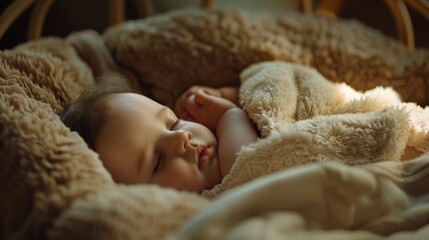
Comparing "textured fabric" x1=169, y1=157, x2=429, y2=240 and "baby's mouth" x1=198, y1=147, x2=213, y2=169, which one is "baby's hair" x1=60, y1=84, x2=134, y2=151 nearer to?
"baby's mouth" x1=198, y1=147, x2=213, y2=169

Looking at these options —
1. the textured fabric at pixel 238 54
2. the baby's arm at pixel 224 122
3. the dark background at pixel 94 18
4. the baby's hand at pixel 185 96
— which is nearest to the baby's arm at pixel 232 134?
the baby's arm at pixel 224 122

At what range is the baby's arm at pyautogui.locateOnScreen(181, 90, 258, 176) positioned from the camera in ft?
2.79

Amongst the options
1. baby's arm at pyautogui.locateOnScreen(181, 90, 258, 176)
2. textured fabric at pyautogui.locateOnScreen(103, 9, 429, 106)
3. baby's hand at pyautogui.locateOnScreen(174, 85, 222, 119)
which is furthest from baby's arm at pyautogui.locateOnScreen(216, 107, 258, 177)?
textured fabric at pyautogui.locateOnScreen(103, 9, 429, 106)

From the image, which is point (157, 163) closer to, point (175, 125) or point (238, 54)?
point (175, 125)

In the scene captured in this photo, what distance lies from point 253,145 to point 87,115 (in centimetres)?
31

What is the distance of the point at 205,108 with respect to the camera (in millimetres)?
1009

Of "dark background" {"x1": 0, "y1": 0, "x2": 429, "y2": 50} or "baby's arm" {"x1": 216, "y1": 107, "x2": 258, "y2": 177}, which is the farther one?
"dark background" {"x1": 0, "y1": 0, "x2": 429, "y2": 50}

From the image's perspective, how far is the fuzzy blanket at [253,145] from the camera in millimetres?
558

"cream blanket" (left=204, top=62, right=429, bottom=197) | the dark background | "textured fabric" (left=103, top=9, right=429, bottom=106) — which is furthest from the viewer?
the dark background

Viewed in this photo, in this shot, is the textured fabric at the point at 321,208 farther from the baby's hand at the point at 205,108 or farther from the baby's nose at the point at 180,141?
the baby's hand at the point at 205,108

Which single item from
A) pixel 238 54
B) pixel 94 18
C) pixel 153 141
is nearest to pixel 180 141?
pixel 153 141

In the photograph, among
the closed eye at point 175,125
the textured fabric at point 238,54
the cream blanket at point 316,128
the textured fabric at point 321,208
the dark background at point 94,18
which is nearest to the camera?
the textured fabric at point 321,208

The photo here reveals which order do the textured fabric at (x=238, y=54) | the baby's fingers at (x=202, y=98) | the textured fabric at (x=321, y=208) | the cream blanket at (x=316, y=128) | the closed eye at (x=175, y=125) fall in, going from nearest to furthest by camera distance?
the textured fabric at (x=321, y=208), the cream blanket at (x=316, y=128), the closed eye at (x=175, y=125), the baby's fingers at (x=202, y=98), the textured fabric at (x=238, y=54)

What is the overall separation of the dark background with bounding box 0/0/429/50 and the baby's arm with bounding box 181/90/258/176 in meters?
0.79
